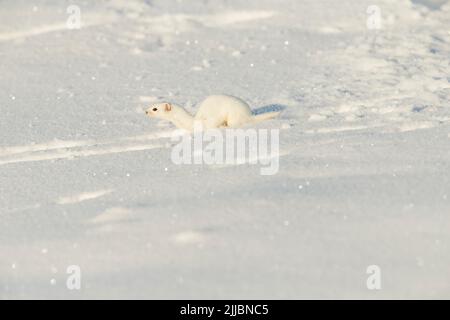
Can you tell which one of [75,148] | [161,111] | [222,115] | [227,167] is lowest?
[227,167]

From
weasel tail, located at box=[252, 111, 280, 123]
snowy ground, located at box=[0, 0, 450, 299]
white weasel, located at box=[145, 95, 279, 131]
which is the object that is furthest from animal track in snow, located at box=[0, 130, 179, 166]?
weasel tail, located at box=[252, 111, 280, 123]

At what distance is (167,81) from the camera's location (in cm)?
845

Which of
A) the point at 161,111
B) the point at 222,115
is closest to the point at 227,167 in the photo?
the point at 222,115

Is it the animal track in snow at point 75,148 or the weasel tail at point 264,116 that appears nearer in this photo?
the animal track in snow at point 75,148

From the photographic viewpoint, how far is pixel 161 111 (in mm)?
6719

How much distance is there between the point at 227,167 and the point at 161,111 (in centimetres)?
143

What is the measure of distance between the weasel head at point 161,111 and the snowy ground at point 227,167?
12 cm

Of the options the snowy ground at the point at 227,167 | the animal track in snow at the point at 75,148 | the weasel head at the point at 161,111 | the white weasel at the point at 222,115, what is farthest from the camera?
the weasel head at the point at 161,111

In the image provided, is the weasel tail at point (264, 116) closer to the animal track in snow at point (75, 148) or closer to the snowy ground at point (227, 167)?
the snowy ground at point (227, 167)

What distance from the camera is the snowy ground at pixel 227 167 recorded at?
4.04 metres

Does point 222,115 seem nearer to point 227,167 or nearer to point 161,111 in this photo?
point 161,111

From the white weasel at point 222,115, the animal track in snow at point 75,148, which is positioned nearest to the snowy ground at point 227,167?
the animal track in snow at point 75,148

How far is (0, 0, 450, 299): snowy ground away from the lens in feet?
13.3
